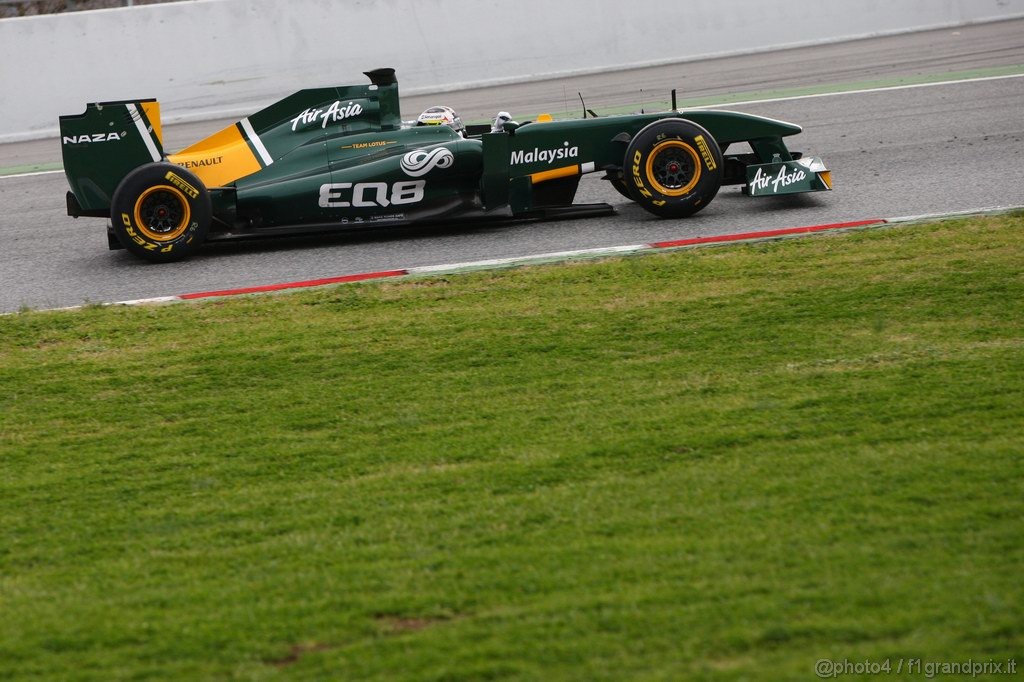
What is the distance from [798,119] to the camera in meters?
12.7

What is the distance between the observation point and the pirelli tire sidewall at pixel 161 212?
856 centimetres

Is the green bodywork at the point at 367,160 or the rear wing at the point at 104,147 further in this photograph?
the green bodywork at the point at 367,160

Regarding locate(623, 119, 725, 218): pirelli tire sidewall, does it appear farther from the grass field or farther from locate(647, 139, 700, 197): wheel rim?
→ the grass field

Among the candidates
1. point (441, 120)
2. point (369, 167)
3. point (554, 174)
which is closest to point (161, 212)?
point (369, 167)

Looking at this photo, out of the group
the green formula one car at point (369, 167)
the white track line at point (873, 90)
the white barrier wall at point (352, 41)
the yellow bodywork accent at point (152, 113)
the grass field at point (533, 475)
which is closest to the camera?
the grass field at point (533, 475)

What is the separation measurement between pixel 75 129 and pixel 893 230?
593cm

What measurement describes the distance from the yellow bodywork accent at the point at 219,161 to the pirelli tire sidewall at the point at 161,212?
0.94 feet

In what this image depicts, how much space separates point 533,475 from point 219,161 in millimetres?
5067

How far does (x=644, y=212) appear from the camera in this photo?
9.59 metres

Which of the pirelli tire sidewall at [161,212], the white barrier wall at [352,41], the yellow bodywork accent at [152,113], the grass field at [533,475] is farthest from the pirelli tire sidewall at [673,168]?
the white barrier wall at [352,41]

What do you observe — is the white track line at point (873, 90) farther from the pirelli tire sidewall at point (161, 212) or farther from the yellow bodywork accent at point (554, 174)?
the pirelli tire sidewall at point (161, 212)

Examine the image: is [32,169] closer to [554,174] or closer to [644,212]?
[554,174]

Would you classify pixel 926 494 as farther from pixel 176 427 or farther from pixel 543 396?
pixel 176 427

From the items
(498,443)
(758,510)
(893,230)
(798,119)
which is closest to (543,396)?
(498,443)
